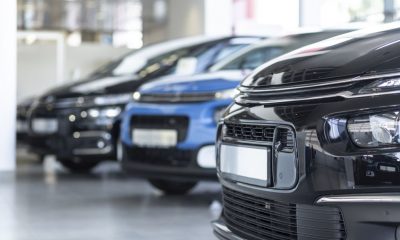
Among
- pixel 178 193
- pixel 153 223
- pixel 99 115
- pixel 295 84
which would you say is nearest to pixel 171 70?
pixel 99 115

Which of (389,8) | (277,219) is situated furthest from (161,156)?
(389,8)

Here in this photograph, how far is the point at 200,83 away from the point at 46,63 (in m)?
10.4

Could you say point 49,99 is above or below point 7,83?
below

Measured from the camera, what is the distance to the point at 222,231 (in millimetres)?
2557

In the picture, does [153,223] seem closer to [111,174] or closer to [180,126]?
[180,126]

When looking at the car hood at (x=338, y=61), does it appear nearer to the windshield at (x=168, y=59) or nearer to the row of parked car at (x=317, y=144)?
the row of parked car at (x=317, y=144)

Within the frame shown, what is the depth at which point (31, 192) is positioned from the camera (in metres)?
5.52

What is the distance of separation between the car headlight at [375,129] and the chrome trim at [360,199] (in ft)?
0.47

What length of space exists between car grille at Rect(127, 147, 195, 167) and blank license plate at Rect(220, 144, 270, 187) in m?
1.67

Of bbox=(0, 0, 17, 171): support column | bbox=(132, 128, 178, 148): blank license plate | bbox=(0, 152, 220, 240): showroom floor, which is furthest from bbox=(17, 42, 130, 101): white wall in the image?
bbox=(132, 128, 178, 148): blank license plate

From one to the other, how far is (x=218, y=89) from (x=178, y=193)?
1287 mm

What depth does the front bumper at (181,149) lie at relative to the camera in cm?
414

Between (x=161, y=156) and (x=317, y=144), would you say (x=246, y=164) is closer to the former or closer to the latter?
(x=317, y=144)

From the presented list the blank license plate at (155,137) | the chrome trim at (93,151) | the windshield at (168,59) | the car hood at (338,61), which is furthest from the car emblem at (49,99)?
the car hood at (338,61)
